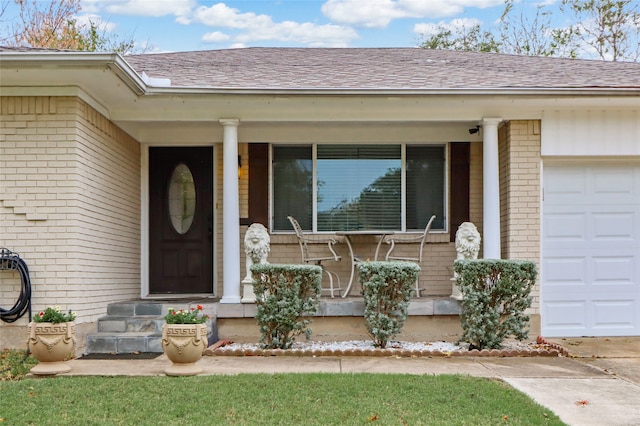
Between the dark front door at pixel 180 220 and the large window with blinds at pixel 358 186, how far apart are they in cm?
104

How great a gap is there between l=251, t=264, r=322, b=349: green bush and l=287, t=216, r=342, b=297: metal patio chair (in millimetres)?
1499

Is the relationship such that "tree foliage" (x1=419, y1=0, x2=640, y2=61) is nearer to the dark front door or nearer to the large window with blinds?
the large window with blinds

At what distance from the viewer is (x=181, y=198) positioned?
29.4ft

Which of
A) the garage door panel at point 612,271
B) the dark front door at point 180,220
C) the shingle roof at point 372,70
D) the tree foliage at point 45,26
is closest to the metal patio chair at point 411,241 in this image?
the shingle roof at point 372,70

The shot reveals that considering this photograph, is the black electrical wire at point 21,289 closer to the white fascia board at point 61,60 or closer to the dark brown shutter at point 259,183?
the white fascia board at point 61,60

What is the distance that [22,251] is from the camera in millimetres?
6426

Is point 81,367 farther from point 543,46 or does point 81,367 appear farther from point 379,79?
point 543,46

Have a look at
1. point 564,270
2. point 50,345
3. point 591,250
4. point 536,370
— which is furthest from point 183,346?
point 591,250

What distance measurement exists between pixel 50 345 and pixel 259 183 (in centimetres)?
398

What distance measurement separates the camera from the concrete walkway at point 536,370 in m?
4.32

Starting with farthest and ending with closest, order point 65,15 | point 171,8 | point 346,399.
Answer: point 171,8 → point 65,15 → point 346,399

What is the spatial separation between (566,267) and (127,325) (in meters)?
5.34

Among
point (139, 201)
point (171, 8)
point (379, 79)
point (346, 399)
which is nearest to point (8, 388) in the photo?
point (346, 399)

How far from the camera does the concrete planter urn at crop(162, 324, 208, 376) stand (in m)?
5.19
